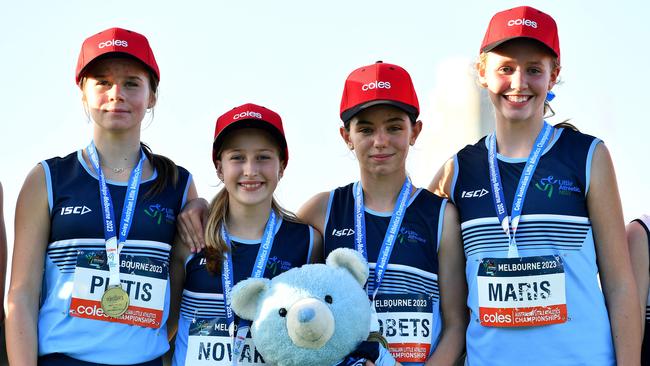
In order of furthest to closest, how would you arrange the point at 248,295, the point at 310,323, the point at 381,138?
the point at 381,138
the point at 248,295
the point at 310,323

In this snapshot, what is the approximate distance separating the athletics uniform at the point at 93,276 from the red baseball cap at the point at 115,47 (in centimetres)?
59

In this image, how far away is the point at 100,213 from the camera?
15.0 ft

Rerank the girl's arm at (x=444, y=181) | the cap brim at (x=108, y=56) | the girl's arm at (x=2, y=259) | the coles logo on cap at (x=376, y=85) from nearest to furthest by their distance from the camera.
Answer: the girl's arm at (x=2, y=259), the cap brim at (x=108, y=56), the coles logo on cap at (x=376, y=85), the girl's arm at (x=444, y=181)

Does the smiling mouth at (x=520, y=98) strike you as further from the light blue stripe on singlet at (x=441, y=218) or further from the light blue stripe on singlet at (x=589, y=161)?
the light blue stripe on singlet at (x=441, y=218)

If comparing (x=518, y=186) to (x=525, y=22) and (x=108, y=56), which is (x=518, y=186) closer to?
(x=525, y=22)

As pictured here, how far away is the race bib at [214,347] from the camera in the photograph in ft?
14.7

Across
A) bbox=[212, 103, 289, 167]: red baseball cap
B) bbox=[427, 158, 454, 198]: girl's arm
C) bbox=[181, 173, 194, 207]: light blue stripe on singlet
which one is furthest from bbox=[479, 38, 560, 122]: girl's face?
bbox=[181, 173, 194, 207]: light blue stripe on singlet

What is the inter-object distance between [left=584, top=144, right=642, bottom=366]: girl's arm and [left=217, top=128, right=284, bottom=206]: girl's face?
5.72 ft

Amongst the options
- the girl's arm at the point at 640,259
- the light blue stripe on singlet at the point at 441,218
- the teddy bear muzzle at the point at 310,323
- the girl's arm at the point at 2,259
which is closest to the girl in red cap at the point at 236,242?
the teddy bear muzzle at the point at 310,323

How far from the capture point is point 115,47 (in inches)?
186

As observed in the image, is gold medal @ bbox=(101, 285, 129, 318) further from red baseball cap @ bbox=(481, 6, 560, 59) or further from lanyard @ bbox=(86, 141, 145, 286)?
red baseball cap @ bbox=(481, 6, 560, 59)

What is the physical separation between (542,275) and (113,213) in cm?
227

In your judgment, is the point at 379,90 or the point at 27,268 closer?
the point at 27,268

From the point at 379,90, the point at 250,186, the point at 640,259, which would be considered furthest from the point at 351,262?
the point at 640,259
